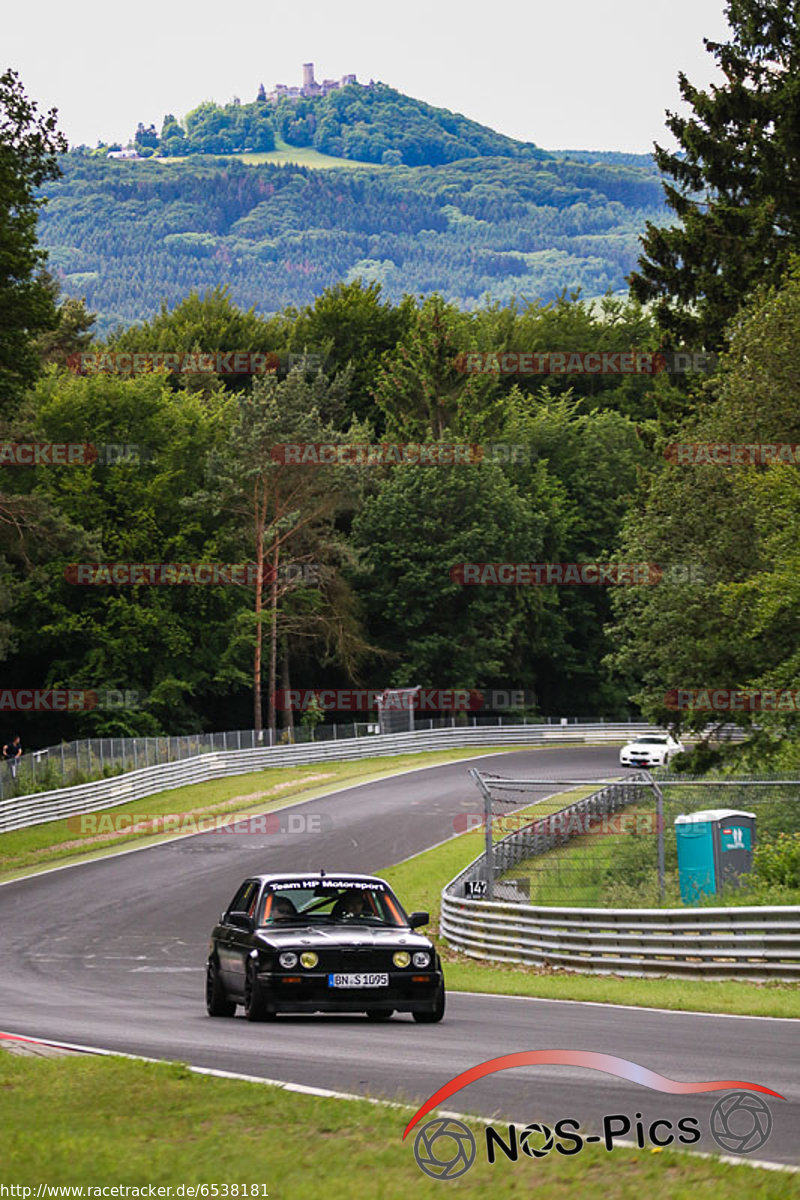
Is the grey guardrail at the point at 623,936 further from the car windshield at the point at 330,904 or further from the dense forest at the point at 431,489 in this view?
the dense forest at the point at 431,489

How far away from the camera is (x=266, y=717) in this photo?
79812 millimetres

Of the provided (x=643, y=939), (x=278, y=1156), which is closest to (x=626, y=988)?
(x=643, y=939)

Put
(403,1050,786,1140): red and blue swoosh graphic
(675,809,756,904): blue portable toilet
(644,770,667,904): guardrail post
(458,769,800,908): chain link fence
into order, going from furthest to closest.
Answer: (675,809,756,904): blue portable toilet < (458,769,800,908): chain link fence < (644,770,667,904): guardrail post < (403,1050,786,1140): red and blue swoosh graphic

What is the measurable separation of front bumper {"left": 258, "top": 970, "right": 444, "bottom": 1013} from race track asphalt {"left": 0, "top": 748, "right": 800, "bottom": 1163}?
0.20 meters

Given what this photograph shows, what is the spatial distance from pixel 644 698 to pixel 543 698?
5383cm

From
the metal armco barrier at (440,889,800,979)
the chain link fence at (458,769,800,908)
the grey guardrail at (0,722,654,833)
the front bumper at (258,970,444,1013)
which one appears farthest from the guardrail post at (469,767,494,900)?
the grey guardrail at (0,722,654,833)

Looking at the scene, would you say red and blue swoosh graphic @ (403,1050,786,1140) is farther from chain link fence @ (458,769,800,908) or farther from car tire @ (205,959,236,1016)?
chain link fence @ (458,769,800,908)

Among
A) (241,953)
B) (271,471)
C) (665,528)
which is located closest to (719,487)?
(665,528)

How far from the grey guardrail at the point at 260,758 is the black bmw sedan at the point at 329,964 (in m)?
30.2

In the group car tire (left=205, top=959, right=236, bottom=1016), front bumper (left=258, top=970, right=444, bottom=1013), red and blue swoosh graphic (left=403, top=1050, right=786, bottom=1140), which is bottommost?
car tire (left=205, top=959, right=236, bottom=1016)

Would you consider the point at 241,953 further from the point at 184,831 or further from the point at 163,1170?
the point at 184,831

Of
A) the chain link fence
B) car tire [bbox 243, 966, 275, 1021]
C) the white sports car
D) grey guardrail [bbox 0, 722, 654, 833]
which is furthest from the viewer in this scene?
the white sports car

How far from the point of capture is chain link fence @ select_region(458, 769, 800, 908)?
1966cm

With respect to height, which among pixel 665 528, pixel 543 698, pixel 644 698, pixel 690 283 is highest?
pixel 690 283
